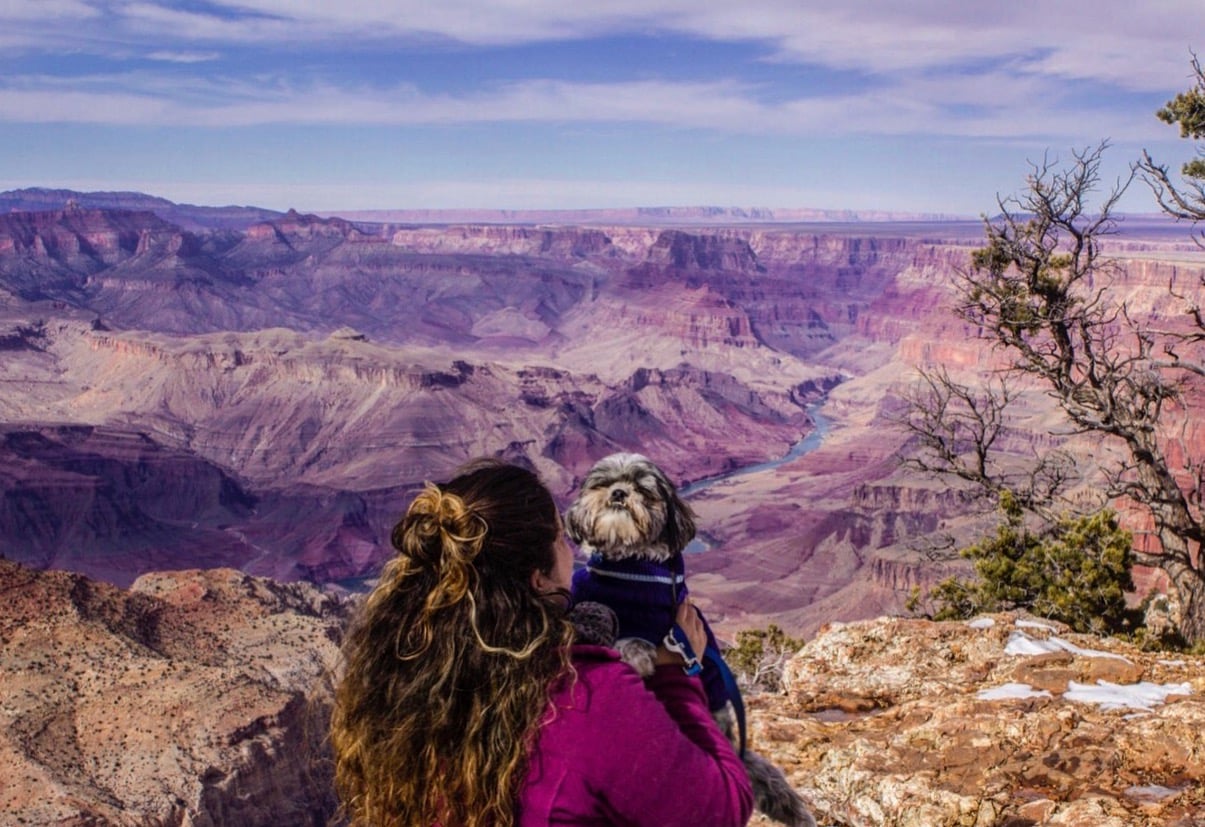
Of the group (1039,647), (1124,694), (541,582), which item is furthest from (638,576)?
(1039,647)

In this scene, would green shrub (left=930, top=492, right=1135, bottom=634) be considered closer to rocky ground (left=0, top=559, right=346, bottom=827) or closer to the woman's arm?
the woman's arm

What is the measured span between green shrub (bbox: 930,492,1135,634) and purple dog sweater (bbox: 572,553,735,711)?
8773 millimetres

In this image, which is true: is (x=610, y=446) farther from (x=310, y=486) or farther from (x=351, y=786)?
(x=351, y=786)

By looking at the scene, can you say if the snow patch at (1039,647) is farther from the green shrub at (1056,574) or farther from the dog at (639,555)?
the dog at (639,555)

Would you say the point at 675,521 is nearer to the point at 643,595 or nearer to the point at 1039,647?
the point at 643,595

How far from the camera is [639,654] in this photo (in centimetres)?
294

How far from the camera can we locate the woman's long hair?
2574mm

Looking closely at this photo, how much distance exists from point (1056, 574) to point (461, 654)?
1130 cm

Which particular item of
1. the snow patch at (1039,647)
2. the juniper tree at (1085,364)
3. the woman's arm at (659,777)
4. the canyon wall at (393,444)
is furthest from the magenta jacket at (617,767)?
the canyon wall at (393,444)

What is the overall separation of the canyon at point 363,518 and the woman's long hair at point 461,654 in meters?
1.09

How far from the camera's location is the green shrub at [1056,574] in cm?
1122

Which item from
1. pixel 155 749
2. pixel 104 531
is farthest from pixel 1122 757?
pixel 104 531

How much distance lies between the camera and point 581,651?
8.76ft

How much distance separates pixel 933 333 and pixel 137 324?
149m
